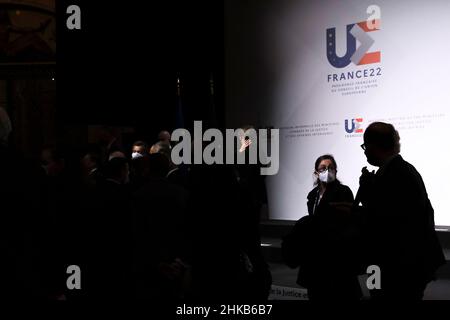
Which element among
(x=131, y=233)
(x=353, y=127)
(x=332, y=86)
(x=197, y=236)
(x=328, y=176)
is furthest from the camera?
(x=332, y=86)

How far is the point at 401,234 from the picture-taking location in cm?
334

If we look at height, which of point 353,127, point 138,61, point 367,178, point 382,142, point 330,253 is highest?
point 138,61

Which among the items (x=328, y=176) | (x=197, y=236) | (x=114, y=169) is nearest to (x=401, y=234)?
(x=197, y=236)

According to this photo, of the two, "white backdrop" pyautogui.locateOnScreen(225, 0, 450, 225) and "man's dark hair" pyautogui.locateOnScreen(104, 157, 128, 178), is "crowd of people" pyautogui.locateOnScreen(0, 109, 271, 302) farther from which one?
"white backdrop" pyautogui.locateOnScreen(225, 0, 450, 225)

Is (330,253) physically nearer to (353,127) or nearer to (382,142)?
(382,142)

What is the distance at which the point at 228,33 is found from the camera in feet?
31.1

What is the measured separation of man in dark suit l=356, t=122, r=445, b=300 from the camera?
3.34m

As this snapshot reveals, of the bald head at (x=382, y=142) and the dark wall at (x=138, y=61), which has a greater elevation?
the dark wall at (x=138, y=61)

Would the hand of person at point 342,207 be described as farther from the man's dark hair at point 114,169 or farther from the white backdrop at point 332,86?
the white backdrop at point 332,86

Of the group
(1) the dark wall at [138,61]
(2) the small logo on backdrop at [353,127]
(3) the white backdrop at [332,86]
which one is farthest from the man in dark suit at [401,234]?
(1) the dark wall at [138,61]

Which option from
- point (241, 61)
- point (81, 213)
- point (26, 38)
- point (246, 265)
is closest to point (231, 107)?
point (241, 61)

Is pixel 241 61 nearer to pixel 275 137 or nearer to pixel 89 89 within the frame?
pixel 275 137

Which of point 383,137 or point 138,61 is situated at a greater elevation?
point 138,61

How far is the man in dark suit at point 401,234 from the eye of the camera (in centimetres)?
334
